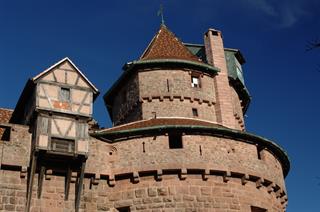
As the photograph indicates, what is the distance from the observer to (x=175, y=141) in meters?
20.4

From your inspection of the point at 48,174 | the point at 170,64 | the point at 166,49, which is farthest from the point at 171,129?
the point at 166,49

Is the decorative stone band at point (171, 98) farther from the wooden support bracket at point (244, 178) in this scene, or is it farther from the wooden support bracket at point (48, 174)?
the wooden support bracket at point (48, 174)

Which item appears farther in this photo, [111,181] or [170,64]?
Result: [170,64]

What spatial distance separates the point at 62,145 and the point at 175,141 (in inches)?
182

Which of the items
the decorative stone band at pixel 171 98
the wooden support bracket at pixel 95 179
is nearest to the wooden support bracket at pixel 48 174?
the wooden support bracket at pixel 95 179

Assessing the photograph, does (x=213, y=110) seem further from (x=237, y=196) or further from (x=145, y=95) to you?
(x=237, y=196)

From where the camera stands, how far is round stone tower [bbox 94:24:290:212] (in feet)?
62.3

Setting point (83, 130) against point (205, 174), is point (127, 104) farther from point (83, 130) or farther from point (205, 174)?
point (205, 174)

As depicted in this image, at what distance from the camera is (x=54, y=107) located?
62.7ft

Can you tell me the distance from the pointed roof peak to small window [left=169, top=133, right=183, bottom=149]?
21.2 feet

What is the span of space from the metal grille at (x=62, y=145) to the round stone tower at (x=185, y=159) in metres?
1.53

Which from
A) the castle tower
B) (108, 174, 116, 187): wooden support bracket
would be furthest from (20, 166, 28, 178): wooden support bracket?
(108, 174, 116, 187): wooden support bracket

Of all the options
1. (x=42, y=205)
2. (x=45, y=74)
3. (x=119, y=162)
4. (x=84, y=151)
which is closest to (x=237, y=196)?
(x=119, y=162)

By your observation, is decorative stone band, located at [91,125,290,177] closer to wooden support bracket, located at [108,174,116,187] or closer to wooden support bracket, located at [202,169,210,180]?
wooden support bracket, located at [108,174,116,187]
